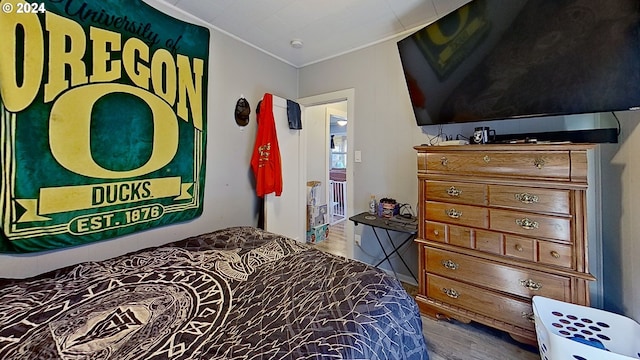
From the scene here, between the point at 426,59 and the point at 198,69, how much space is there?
77.8 inches

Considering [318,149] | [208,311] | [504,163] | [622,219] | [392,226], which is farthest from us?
[318,149]

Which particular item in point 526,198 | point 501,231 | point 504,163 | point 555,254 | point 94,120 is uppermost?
point 94,120

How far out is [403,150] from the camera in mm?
2566

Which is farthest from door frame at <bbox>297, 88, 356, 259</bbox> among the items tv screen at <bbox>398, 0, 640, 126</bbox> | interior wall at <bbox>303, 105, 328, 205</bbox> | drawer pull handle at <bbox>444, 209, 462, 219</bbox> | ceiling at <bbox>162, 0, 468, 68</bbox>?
drawer pull handle at <bbox>444, 209, 462, 219</bbox>

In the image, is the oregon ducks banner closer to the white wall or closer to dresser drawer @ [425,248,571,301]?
the white wall

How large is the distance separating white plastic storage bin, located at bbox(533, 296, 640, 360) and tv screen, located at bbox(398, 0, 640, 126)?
1.14m

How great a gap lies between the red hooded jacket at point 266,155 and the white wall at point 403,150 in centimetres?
81

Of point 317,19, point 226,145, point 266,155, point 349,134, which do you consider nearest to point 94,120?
point 226,145

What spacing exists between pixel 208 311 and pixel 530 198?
6.28ft

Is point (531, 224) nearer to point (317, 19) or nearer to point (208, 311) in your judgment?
point (208, 311)

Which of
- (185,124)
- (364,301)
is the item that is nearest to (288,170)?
(185,124)

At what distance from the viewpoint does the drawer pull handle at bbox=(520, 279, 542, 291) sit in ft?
5.00

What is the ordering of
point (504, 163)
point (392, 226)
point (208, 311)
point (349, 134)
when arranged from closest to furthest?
point (208, 311) < point (504, 163) < point (392, 226) < point (349, 134)

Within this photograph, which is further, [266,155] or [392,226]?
[266,155]
